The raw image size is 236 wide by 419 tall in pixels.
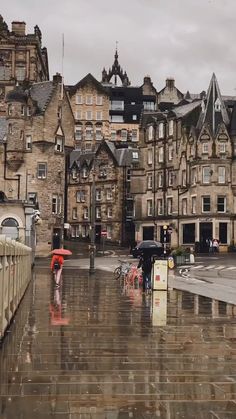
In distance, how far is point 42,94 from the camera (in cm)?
7619

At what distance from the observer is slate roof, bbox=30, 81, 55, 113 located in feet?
244

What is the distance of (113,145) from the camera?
104 metres

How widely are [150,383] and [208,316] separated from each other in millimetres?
8264

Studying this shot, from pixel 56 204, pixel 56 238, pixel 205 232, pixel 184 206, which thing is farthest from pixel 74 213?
pixel 56 238

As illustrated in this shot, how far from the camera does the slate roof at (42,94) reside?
7425 centimetres

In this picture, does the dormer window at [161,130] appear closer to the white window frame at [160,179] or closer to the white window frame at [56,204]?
the white window frame at [160,179]

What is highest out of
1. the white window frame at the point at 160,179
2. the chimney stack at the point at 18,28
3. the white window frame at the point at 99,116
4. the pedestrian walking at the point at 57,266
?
the chimney stack at the point at 18,28

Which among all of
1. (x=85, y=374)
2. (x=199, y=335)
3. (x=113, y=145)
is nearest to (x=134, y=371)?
(x=85, y=374)

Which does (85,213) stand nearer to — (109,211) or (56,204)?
(109,211)

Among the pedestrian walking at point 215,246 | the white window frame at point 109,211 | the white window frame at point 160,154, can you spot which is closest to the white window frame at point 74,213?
the white window frame at point 109,211

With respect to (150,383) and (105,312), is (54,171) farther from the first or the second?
(150,383)

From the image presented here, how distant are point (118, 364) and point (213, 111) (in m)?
76.4

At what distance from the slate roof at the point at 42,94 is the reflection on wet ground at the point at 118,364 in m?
58.9

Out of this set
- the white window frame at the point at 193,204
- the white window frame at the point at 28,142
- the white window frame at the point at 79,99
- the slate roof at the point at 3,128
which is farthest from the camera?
the white window frame at the point at 79,99
